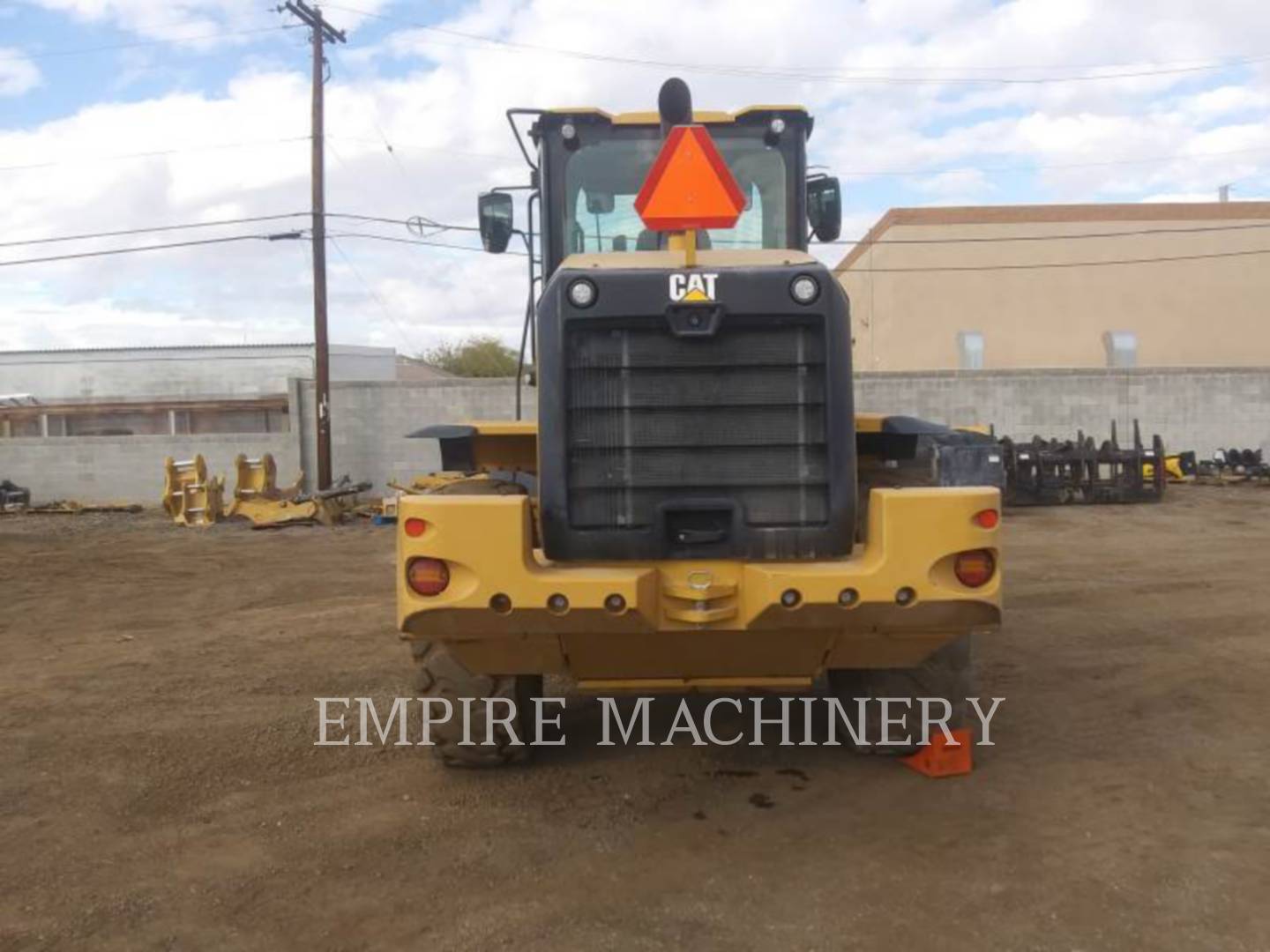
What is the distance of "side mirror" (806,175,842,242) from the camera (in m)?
5.98

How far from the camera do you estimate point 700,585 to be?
403 cm

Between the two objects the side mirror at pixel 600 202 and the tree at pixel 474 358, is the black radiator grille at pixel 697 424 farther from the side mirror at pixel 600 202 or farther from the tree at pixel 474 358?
the tree at pixel 474 358

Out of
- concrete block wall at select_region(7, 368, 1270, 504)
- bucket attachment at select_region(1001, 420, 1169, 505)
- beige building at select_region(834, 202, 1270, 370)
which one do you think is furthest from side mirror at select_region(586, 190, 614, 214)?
beige building at select_region(834, 202, 1270, 370)

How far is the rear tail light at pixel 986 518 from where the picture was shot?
394cm

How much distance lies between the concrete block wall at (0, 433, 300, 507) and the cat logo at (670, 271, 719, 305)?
17.9 m

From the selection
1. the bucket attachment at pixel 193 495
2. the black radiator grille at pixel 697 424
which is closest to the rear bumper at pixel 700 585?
the black radiator grille at pixel 697 424

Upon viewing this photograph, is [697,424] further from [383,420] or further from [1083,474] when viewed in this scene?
[383,420]

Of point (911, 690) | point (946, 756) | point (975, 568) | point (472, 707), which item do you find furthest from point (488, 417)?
point (975, 568)

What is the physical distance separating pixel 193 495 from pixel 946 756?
1598 cm

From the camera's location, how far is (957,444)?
51.5 ft

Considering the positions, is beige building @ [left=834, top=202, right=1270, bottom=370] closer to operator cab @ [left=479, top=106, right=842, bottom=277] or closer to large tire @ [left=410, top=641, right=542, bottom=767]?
operator cab @ [left=479, top=106, right=842, bottom=277]

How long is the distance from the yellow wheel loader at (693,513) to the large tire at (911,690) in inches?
14.7

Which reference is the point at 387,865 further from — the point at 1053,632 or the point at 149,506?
the point at 149,506

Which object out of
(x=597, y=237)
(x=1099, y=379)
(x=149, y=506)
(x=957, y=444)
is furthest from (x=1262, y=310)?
(x=597, y=237)
